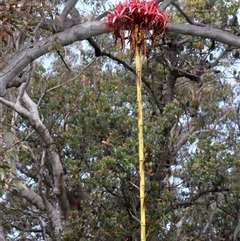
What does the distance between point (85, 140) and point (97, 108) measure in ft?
1.73

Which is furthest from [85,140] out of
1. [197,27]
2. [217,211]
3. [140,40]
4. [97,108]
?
[140,40]

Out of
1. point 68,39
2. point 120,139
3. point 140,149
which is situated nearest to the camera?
point 140,149

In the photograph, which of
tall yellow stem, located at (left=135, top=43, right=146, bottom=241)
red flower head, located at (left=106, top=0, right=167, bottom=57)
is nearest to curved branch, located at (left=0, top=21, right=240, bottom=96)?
red flower head, located at (left=106, top=0, right=167, bottom=57)

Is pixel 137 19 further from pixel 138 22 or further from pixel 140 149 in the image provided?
pixel 140 149

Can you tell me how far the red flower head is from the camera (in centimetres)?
284

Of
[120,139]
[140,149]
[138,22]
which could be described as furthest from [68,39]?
[120,139]

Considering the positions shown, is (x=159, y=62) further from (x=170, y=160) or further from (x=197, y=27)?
(x=197, y=27)

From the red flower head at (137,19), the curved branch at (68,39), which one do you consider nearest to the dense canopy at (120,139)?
the curved branch at (68,39)

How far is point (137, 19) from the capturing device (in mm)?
2859

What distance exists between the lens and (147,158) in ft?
22.0

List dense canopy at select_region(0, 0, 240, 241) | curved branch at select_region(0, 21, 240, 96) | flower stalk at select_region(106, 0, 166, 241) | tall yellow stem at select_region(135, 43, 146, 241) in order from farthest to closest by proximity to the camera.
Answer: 1. dense canopy at select_region(0, 0, 240, 241)
2. curved branch at select_region(0, 21, 240, 96)
3. flower stalk at select_region(106, 0, 166, 241)
4. tall yellow stem at select_region(135, 43, 146, 241)

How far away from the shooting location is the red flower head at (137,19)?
9.31ft

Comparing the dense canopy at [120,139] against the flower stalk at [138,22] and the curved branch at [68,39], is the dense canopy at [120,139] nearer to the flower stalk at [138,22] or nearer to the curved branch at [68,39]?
the curved branch at [68,39]

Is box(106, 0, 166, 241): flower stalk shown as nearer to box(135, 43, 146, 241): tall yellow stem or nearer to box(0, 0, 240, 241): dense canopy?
box(135, 43, 146, 241): tall yellow stem
